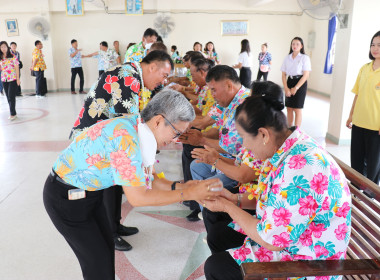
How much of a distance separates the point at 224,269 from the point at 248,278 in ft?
A: 0.93

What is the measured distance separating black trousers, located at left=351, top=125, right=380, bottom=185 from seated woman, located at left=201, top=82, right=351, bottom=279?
1.87m

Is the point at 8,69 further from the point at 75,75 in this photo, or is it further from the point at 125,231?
the point at 125,231

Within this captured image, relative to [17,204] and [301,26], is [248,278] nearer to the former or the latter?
[17,204]

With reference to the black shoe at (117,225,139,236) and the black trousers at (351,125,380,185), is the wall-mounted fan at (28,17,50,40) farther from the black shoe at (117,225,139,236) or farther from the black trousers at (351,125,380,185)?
the black trousers at (351,125,380,185)

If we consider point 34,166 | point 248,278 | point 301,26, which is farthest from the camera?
point 301,26

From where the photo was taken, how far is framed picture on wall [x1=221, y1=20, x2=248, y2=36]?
1037 centimetres

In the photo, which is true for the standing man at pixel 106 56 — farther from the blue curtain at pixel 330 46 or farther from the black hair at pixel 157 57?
the black hair at pixel 157 57

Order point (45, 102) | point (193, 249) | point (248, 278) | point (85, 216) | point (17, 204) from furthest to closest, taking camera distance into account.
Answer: point (45, 102)
point (17, 204)
point (193, 249)
point (85, 216)
point (248, 278)

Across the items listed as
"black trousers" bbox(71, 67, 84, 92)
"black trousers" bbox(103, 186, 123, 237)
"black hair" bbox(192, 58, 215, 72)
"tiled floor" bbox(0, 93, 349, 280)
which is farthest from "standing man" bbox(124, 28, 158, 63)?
"black trousers" bbox(71, 67, 84, 92)

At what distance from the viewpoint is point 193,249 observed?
2.27 metres

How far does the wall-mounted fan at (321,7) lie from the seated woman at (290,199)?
275 cm

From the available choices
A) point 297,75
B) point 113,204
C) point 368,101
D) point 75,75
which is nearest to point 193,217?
point 113,204

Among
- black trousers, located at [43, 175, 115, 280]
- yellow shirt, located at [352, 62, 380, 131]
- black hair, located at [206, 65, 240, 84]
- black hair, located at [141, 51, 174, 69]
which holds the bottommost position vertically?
black trousers, located at [43, 175, 115, 280]

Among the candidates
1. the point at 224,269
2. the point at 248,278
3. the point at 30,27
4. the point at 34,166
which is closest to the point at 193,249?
the point at 224,269
